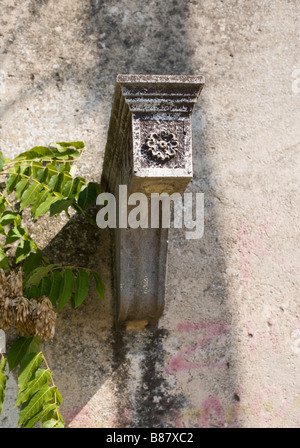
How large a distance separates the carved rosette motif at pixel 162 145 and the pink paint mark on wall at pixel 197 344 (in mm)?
995

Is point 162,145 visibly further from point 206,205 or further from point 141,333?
point 141,333

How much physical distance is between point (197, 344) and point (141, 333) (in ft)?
0.83

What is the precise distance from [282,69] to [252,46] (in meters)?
0.18

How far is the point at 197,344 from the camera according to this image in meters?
3.01

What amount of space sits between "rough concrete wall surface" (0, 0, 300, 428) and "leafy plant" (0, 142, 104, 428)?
197 mm

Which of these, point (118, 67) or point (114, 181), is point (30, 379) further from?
point (118, 67)

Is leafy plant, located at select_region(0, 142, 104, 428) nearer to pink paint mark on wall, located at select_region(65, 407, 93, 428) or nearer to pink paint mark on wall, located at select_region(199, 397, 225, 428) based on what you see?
pink paint mark on wall, located at select_region(65, 407, 93, 428)

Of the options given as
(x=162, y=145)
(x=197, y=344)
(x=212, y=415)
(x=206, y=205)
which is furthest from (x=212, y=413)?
(x=162, y=145)

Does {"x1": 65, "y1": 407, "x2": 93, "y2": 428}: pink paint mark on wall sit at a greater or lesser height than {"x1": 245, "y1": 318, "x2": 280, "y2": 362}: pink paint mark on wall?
lesser

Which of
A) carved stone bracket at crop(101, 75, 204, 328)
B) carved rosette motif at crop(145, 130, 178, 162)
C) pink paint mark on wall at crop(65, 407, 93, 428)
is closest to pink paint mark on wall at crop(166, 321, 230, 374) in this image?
pink paint mark on wall at crop(65, 407, 93, 428)

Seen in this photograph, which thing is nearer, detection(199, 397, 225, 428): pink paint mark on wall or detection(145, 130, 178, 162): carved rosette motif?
detection(145, 130, 178, 162): carved rosette motif

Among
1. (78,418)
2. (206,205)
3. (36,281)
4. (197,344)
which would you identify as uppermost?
(206,205)

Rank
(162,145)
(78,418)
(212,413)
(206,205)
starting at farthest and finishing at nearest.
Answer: (206,205) → (212,413) → (78,418) → (162,145)

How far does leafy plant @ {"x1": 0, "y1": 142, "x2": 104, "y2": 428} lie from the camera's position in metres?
2.55
